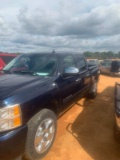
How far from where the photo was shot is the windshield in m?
3.73

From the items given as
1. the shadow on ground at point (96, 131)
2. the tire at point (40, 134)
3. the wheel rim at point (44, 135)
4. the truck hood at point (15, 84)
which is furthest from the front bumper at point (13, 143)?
the shadow on ground at point (96, 131)

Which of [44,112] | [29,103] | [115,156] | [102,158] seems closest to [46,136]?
[44,112]

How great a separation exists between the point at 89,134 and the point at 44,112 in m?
1.57

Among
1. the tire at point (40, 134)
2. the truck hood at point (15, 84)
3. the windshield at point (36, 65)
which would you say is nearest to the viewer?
the truck hood at point (15, 84)

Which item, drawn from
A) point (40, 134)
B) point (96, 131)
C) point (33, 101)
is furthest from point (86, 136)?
point (33, 101)

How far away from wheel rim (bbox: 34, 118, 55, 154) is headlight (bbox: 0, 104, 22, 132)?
0.61 meters

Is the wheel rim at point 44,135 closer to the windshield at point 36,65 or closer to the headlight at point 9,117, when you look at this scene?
the headlight at point 9,117

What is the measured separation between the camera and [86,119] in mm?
4902

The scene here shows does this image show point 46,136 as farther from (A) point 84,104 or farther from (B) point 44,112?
(A) point 84,104

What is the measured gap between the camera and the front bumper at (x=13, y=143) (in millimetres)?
2287

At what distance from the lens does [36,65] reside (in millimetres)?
3975

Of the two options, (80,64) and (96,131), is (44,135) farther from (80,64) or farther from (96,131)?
(80,64)

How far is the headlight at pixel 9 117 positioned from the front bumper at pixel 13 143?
0.26 feet

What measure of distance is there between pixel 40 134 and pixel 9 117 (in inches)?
32.7
